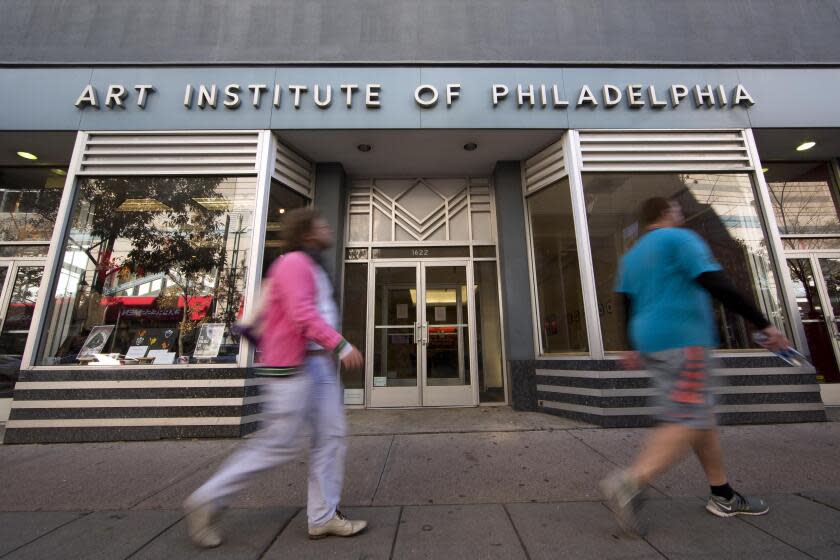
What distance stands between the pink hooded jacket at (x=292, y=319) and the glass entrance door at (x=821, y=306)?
7519 mm

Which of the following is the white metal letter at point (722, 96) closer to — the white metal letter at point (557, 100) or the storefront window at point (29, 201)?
the white metal letter at point (557, 100)

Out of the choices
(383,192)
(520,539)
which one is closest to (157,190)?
(383,192)

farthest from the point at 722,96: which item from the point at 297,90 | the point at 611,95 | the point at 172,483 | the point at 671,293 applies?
the point at 172,483

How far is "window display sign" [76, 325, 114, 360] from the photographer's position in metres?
4.94

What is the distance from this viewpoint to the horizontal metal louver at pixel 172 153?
214 inches

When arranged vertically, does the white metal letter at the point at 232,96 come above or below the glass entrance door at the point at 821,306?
above

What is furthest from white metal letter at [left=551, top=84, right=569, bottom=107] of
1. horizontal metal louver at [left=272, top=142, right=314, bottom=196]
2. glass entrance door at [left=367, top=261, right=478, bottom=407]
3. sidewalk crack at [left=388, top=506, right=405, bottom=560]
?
sidewalk crack at [left=388, top=506, right=405, bottom=560]

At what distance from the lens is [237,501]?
2.64m

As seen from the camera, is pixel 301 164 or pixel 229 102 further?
pixel 301 164

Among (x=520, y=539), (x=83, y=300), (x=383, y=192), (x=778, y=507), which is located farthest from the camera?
(x=383, y=192)

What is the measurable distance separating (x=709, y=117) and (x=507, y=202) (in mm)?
3096

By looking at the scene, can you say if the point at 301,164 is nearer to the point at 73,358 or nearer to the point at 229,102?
the point at 229,102

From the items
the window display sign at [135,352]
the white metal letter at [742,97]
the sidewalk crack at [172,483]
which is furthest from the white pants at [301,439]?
the white metal letter at [742,97]

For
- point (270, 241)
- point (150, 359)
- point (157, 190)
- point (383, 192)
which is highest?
point (383, 192)
